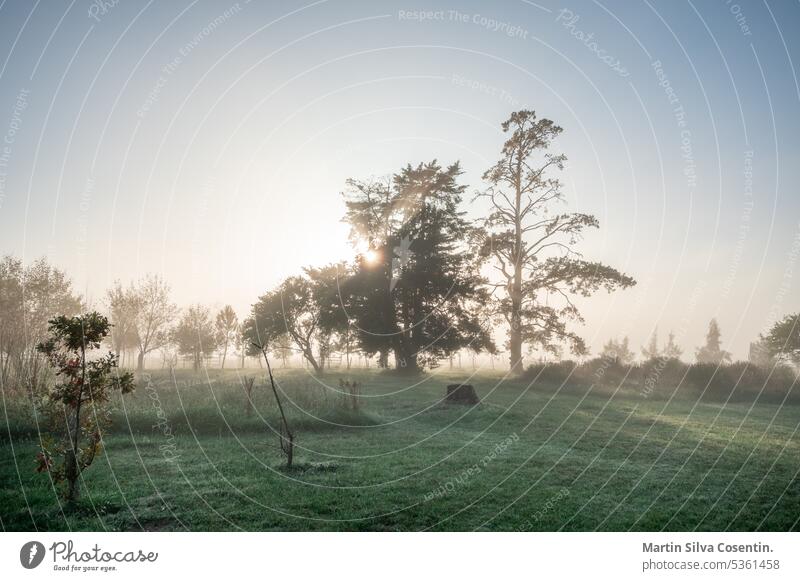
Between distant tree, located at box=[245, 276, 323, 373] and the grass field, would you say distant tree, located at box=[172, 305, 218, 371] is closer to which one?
distant tree, located at box=[245, 276, 323, 373]

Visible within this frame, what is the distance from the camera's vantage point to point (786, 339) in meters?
39.9

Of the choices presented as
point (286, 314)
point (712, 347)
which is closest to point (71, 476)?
point (286, 314)

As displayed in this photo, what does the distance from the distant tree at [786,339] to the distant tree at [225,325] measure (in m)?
→ 55.5

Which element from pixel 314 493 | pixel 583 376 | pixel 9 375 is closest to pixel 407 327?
pixel 583 376

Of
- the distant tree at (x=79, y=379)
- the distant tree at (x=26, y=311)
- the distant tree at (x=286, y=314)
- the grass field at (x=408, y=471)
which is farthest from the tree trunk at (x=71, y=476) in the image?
the distant tree at (x=286, y=314)

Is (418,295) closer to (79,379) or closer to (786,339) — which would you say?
(79,379)

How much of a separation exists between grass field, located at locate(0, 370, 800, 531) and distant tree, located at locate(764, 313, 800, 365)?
93.3ft

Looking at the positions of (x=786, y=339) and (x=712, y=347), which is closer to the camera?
(x=786, y=339)

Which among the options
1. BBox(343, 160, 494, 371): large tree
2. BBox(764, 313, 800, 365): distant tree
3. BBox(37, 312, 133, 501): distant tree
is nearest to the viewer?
BBox(37, 312, 133, 501): distant tree

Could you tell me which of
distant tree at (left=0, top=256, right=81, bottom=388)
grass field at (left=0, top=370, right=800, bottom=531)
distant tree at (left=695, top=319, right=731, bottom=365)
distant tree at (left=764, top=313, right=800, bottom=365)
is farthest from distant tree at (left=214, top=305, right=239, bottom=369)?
distant tree at (left=695, top=319, right=731, bottom=365)

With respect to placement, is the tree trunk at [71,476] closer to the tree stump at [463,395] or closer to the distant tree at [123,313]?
the tree stump at [463,395]

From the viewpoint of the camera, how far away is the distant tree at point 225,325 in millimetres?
54000

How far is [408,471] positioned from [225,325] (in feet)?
172

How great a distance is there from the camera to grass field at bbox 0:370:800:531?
7398 millimetres
